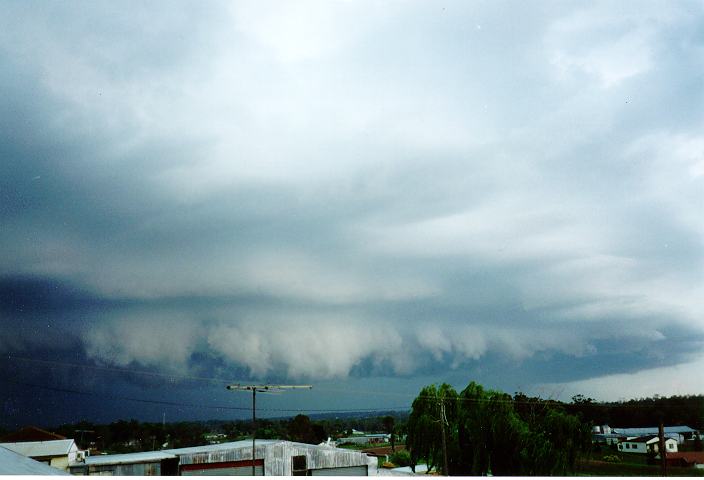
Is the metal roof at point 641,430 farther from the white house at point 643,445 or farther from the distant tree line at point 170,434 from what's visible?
the distant tree line at point 170,434

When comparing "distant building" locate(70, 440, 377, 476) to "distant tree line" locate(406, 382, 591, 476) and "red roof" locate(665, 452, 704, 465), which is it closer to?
"distant tree line" locate(406, 382, 591, 476)

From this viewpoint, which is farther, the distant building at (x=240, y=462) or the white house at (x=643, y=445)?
the white house at (x=643, y=445)

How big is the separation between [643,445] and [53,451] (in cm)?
2248

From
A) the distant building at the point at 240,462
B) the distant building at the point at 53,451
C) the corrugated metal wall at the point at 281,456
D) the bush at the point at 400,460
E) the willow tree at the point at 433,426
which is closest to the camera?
the distant building at the point at 240,462

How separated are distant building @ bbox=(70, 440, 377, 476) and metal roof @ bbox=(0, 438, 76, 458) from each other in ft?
8.14

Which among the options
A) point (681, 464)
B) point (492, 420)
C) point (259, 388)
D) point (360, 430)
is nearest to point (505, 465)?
point (492, 420)

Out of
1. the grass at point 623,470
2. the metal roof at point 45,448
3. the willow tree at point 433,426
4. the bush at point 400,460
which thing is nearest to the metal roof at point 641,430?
the grass at point 623,470

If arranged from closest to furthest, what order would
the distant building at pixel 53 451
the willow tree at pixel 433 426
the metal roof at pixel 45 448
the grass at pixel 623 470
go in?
the willow tree at pixel 433 426 < the distant building at pixel 53 451 < the metal roof at pixel 45 448 < the grass at pixel 623 470

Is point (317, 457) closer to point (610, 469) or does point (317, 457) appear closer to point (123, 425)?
point (610, 469)

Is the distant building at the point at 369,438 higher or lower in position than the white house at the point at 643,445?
lower

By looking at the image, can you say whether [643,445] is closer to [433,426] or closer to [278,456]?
[433,426]

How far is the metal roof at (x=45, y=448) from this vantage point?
58.8 feet

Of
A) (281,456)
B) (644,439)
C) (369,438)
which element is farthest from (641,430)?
(281,456)

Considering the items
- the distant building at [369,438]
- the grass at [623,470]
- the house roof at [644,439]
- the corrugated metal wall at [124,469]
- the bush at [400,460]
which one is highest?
the corrugated metal wall at [124,469]
